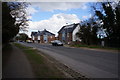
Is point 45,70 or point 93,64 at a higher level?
point 45,70

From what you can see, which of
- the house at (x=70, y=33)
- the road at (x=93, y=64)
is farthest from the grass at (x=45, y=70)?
the house at (x=70, y=33)

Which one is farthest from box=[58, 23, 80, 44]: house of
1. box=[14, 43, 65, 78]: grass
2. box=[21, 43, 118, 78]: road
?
box=[14, 43, 65, 78]: grass

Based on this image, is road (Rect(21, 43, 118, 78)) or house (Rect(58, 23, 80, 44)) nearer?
road (Rect(21, 43, 118, 78))

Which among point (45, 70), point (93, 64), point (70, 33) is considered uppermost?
point (70, 33)

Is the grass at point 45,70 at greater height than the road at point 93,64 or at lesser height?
greater

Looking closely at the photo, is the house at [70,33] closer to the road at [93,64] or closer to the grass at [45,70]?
the road at [93,64]

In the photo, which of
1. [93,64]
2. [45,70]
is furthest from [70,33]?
[45,70]

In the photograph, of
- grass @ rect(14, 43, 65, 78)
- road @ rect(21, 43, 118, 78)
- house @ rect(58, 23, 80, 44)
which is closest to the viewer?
grass @ rect(14, 43, 65, 78)

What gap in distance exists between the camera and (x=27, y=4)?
55.5 ft

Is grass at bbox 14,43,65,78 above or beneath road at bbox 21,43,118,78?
above

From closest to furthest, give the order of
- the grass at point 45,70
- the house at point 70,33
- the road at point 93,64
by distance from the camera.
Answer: the grass at point 45,70 → the road at point 93,64 → the house at point 70,33

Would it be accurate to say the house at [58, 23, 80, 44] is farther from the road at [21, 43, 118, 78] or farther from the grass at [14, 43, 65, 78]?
the grass at [14, 43, 65, 78]

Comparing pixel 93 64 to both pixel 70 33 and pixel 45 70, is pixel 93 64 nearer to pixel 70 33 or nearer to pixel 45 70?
pixel 45 70

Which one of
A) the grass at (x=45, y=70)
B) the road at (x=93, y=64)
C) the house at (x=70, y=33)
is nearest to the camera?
the grass at (x=45, y=70)
